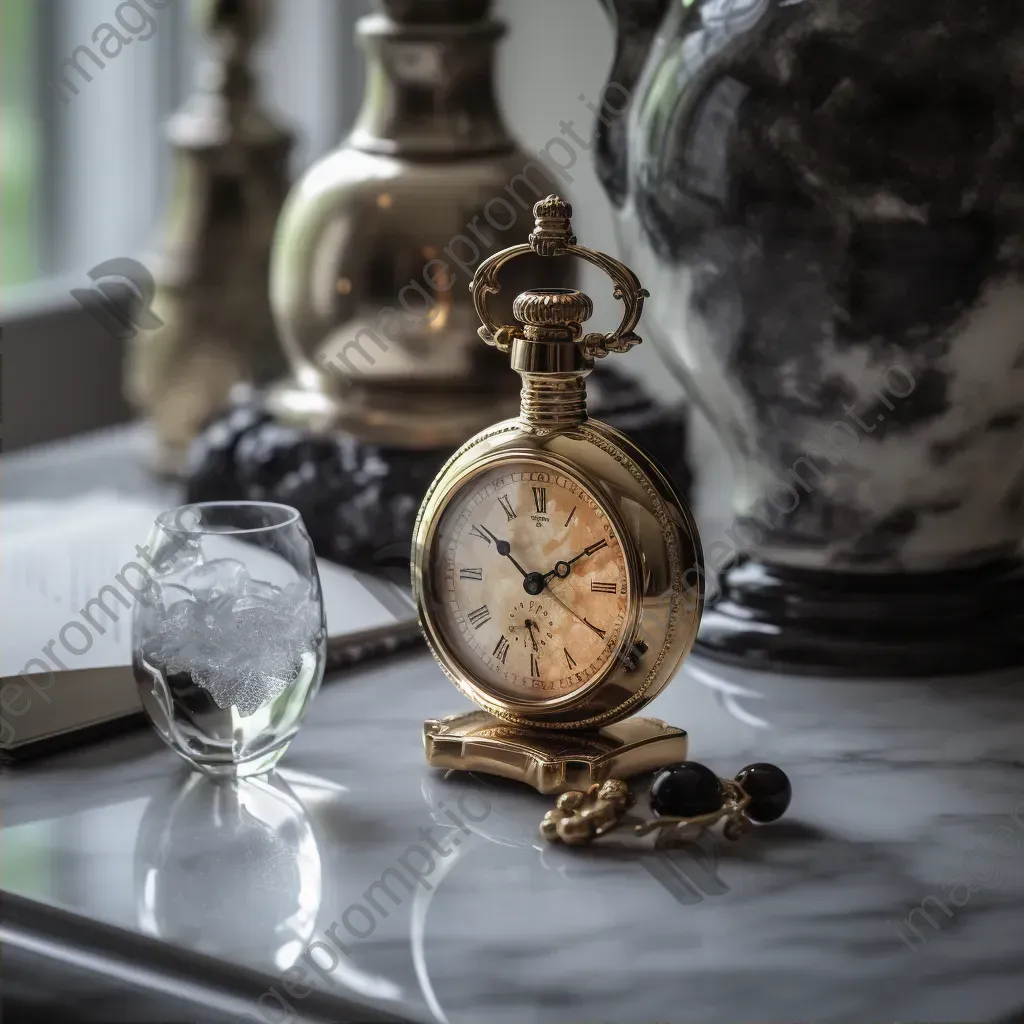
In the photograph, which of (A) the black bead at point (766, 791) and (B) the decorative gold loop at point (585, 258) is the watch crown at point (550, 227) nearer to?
(B) the decorative gold loop at point (585, 258)

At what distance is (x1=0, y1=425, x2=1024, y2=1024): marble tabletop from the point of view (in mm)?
636

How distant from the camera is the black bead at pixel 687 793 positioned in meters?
0.77

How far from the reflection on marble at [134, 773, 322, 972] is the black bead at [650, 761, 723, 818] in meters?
0.17

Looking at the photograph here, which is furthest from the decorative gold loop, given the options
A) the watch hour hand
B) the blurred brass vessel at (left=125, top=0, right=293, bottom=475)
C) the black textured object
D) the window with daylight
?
the window with daylight

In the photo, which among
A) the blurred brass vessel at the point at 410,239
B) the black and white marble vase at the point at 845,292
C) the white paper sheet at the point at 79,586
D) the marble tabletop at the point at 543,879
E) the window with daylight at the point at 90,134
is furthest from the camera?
the window with daylight at the point at 90,134

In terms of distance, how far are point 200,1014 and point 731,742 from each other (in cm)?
38

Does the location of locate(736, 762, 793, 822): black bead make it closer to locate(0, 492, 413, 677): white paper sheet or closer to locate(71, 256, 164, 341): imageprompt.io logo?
locate(0, 492, 413, 677): white paper sheet

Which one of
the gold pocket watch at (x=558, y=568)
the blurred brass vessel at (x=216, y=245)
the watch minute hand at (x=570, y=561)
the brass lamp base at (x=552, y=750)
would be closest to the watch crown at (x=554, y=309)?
the gold pocket watch at (x=558, y=568)

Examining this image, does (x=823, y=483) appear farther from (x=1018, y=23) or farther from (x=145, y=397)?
(x=145, y=397)

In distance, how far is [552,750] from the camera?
83 cm

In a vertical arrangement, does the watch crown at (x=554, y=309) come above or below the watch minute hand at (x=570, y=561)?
above

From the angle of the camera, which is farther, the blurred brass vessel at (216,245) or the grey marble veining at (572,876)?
the blurred brass vessel at (216,245)

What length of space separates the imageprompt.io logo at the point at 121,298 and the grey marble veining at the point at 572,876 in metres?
0.67

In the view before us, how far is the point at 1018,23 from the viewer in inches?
36.3
